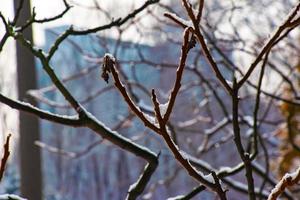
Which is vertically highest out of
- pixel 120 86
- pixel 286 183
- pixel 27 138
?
pixel 27 138

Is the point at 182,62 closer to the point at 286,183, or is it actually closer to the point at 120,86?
the point at 120,86

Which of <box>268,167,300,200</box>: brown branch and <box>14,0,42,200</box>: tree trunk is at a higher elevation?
<box>14,0,42,200</box>: tree trunk

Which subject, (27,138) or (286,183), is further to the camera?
(27,138)

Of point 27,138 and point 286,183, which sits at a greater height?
point 27,138

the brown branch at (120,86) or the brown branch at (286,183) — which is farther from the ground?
the brown branch at (120,86)

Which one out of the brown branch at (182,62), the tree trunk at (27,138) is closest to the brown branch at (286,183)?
the brown branch at (182,62)

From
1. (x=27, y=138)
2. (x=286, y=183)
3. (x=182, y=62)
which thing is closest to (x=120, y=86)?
(x=182, y=62)

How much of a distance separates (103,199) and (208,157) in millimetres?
3741

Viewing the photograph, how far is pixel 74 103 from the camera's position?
1.35 m

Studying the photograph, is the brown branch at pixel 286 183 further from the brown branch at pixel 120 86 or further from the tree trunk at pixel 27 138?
the tree trunk at pixel 27 138

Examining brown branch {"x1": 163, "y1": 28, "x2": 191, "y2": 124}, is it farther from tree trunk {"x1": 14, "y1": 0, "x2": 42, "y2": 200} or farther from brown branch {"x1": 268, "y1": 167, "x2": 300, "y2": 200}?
tree trunk {"x1": 14, "y1": 0, "x2": 42, "y2": 200}

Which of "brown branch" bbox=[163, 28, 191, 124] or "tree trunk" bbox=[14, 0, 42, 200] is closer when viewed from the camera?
"brown branch" bbox=[163, 28, 191, 124]

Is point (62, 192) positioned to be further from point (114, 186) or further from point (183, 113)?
point (183, 113)

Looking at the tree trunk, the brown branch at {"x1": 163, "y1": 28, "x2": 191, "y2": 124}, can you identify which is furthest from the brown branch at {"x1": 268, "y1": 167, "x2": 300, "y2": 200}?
the tree trunk
